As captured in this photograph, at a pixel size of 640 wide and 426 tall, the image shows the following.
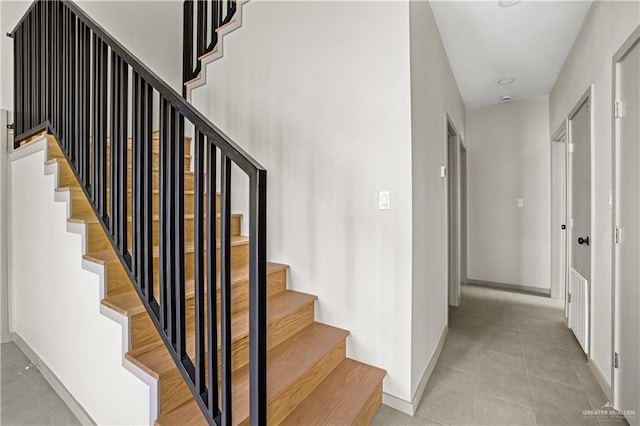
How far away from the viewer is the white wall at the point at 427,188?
1.86 meters

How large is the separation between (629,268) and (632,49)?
48.2 inches

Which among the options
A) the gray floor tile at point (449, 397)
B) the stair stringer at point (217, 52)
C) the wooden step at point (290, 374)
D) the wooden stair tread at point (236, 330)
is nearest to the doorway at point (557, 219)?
the gray floor tile at point (449, 397)

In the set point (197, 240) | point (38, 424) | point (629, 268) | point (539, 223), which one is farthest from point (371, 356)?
point (539, 223)

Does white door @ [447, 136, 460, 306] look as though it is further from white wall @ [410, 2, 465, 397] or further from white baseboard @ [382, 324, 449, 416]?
Result: white baseboard @ [382, 324, 449, 416]

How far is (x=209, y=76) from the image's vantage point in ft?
9.16

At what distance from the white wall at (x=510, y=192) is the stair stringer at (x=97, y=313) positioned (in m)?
4.66

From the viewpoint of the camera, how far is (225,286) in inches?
41.1

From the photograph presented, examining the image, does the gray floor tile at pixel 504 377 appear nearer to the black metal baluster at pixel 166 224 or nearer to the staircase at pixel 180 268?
the staircase at pixel 180 268

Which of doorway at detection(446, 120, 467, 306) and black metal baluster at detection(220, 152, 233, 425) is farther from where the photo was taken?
doorway at detection(446, 120, 467, 306)

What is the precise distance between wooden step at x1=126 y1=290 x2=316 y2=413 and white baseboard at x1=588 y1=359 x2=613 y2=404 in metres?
1.92

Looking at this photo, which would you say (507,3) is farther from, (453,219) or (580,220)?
(453,219)

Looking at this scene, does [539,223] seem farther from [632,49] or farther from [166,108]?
[166,108]

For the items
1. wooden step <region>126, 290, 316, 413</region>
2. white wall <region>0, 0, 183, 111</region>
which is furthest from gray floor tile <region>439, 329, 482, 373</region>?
white wall <region>0, 0, 183, 111</region>

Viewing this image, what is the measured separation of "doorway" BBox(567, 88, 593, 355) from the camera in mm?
2387
